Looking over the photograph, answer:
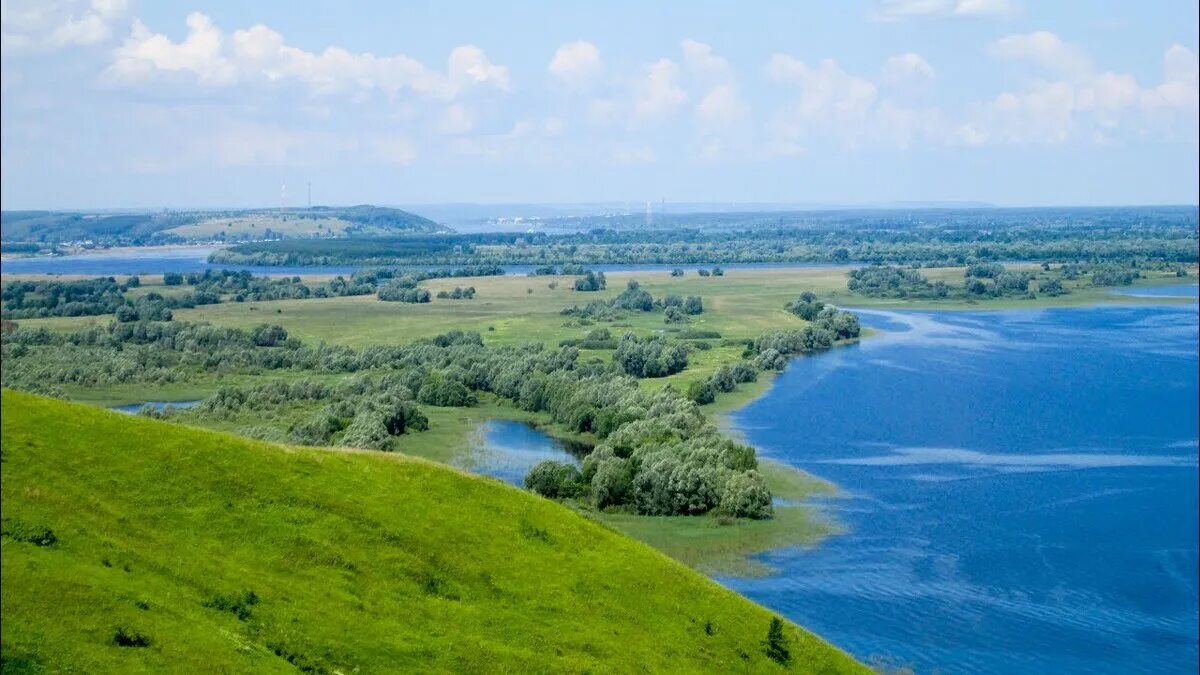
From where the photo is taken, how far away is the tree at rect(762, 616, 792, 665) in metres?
32.3

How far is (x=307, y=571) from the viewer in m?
26.9

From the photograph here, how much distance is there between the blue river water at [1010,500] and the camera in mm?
46344

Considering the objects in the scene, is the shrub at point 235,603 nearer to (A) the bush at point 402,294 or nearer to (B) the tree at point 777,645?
(B) the tree at point 777,645

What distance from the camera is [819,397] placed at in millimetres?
94000

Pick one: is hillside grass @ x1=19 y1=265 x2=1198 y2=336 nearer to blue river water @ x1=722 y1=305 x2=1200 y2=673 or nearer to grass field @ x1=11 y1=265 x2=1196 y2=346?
grass field @ x1=11 y1=265 x2=1196 y2=346

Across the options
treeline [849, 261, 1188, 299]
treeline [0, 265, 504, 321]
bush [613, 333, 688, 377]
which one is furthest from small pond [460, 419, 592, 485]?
treeline [0, 265, 504, 321]

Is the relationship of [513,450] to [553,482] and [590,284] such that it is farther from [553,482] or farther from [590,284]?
[590,284]

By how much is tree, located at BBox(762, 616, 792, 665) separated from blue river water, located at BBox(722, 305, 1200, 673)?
12073mm

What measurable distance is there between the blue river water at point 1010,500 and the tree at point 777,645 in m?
12.1

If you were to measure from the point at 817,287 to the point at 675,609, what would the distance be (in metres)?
150

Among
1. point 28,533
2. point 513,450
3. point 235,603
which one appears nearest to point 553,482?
point 513,450

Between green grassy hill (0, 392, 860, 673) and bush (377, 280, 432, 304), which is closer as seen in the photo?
green grassy hill (0, 392, 860, 673)

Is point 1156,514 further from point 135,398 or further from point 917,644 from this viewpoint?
point 135,398

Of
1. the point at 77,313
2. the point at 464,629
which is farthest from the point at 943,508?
the point at 77,313
